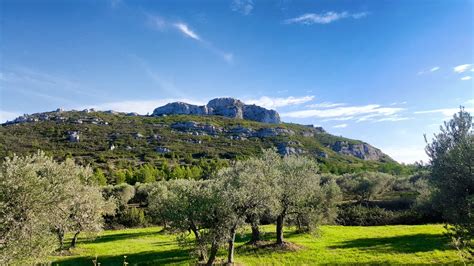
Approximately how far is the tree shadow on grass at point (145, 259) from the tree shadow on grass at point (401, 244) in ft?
63.1

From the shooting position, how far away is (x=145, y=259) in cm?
3984

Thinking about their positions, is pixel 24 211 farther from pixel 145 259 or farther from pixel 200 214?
pixel 145 259

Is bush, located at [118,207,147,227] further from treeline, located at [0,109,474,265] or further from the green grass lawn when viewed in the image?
treeline, located at [0,109,474,265]

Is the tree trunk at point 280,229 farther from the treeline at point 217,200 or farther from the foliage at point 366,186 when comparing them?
the foliage at point 366,186

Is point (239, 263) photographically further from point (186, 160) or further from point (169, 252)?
point (186, 160)

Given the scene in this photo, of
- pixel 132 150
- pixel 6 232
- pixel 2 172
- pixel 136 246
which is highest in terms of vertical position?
Answer: pixel 132 150

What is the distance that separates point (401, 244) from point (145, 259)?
104 ft

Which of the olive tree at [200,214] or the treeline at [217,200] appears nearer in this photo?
the treeline at [217,200]

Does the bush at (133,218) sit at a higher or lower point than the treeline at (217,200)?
lower

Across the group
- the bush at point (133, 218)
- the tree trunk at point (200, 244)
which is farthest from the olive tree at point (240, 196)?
the bush at point (133, 218)

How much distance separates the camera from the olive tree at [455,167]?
81.9 feet

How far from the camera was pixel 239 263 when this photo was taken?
1419 inches

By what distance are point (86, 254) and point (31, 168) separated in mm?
22702

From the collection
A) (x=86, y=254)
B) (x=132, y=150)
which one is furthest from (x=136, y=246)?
(x=132, y=150)
